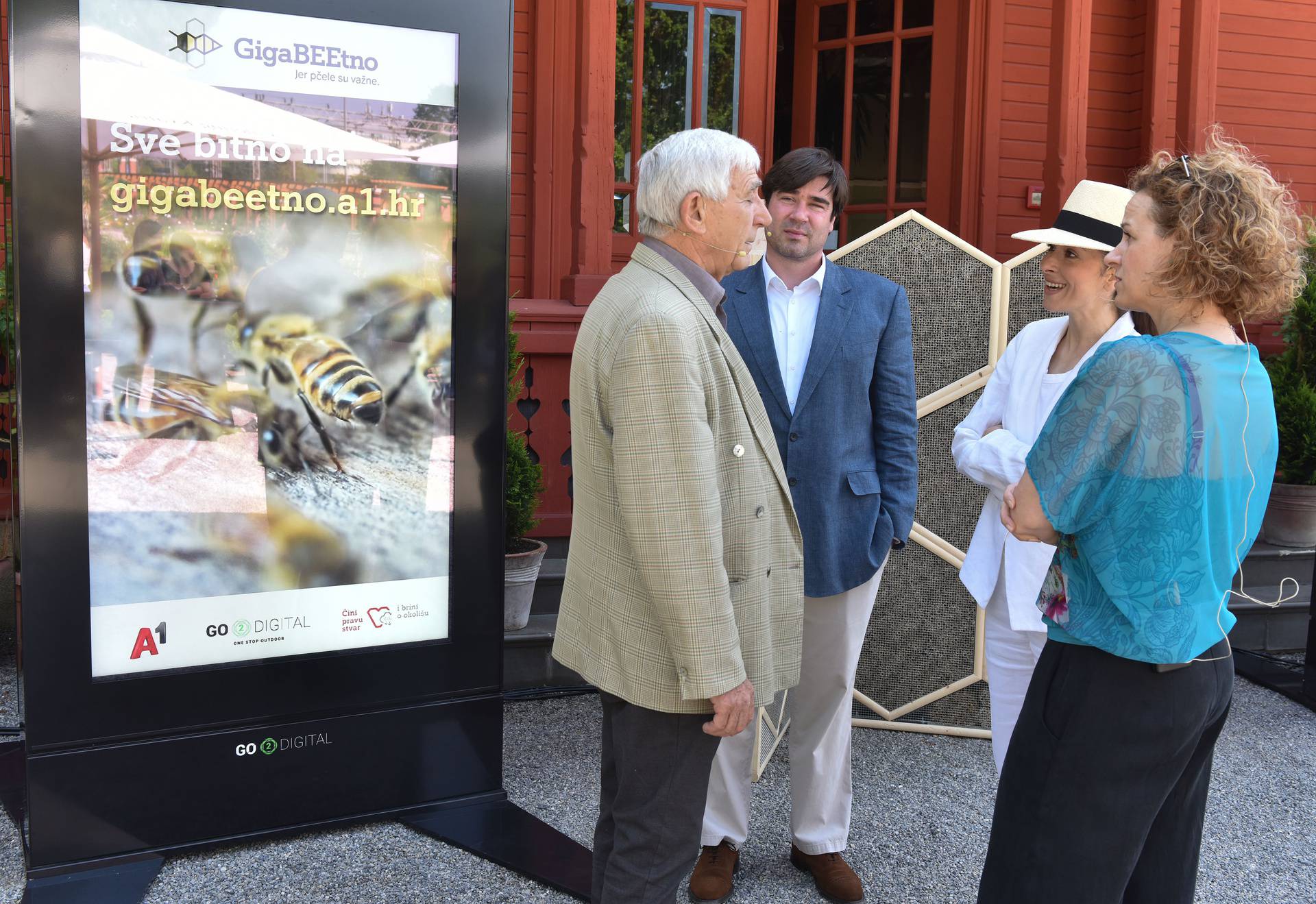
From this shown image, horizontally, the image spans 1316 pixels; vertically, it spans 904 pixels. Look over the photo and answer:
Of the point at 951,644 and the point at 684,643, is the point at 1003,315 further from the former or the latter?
the point at 684,643

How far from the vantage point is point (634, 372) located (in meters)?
1.90

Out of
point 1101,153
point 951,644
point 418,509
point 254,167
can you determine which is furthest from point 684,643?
point 1101,153

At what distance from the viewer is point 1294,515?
5621 mm

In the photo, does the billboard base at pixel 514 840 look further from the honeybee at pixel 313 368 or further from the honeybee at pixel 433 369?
the honeybee at pixel 433 369

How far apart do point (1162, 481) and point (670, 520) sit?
0.79 metres

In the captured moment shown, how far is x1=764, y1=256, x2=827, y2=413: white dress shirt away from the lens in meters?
3.00

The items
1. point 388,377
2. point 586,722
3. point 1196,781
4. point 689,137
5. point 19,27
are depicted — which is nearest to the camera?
point 1196,781

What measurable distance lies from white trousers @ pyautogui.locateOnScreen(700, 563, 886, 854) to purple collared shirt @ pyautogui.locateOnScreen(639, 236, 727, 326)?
1.15 m

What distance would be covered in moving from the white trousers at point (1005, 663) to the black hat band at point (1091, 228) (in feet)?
2.96

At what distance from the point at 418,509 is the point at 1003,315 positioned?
2.38 m

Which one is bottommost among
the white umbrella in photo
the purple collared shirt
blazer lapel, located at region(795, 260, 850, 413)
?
blazer lapel, located at region(795, 260, 850, 413)

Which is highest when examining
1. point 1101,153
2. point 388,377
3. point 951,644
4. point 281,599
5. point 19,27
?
point 1101,153

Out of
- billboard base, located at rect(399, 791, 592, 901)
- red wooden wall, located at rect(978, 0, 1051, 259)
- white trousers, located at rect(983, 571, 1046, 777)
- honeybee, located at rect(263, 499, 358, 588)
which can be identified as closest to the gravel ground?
billboard base, located at rect(399, 791, 592, 901)

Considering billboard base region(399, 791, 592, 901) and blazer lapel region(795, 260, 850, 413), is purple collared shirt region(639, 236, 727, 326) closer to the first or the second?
blazer lapel region(795, 260, 850, 413)
